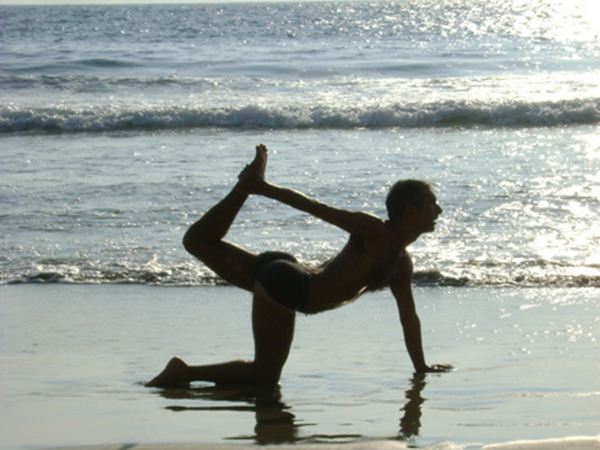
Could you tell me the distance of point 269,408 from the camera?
14.6ft

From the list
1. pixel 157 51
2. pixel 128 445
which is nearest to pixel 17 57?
pixel 157 51

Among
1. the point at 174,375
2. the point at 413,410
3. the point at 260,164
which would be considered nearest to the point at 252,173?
the point at 260,164

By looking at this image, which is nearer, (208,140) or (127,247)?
(127,247)

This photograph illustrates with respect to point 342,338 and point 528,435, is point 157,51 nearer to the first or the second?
point 342,338

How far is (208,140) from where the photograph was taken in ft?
52.4

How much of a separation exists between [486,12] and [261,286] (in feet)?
174

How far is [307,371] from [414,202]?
1.08 meters

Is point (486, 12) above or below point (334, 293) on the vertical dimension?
above

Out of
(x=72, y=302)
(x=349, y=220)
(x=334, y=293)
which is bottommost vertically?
(x=72, y=302)

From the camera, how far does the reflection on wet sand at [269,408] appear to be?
3.89m

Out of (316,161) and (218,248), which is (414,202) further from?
(316,161)

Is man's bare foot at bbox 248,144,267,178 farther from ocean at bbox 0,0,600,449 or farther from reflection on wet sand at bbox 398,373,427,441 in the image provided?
reflection on wet sand at bbox 398,373,427,441

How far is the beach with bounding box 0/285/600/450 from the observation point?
3961 mm

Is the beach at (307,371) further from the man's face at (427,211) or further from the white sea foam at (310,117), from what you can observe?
the white sea foam at (310,117)
